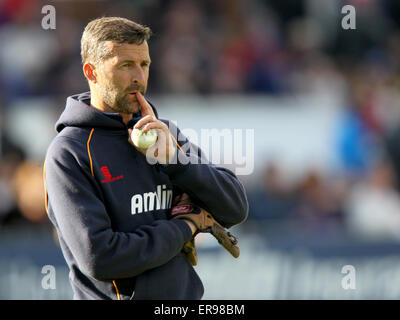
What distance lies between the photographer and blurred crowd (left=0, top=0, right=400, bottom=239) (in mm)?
8445

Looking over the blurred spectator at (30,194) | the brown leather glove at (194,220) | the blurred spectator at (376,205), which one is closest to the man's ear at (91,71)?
the brown leather glove at (194,220)

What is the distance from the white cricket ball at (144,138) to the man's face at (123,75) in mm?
202

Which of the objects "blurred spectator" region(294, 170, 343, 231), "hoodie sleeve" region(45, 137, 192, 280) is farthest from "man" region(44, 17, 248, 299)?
A: "blurred spectator" region(294, 170, 343, 231)

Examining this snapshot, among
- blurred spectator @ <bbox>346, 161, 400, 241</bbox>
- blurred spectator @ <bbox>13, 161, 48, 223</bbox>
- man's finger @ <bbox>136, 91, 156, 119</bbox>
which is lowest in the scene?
blurred spectator @ <bbox>346, 161, 400, 241</bbox>

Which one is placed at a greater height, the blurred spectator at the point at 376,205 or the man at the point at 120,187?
the man at the point at 120,187

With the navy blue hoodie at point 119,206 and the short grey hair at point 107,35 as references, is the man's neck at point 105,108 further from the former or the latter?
the short grey hair at point 107,35

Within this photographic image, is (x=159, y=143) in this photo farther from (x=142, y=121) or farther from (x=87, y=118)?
(x=87, y=118)

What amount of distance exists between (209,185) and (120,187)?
0.44m

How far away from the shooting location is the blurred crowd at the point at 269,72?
27.7 ft

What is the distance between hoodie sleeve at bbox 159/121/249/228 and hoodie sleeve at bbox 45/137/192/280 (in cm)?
27

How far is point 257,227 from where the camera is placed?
7.80 meters

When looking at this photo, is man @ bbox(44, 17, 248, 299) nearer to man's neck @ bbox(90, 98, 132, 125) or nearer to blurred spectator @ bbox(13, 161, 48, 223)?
man's neck @ bbox(90, 98, 132, 125)

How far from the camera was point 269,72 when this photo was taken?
9602 mm
